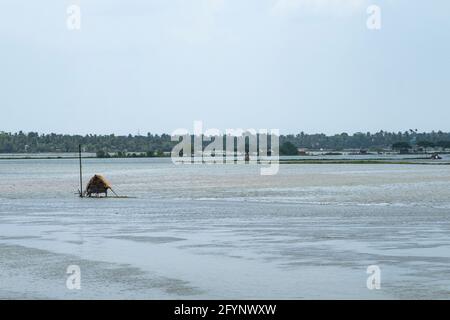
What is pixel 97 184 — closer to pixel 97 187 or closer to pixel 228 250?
pixel 97 187

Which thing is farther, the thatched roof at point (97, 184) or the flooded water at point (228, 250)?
the thatched roof at point (97, 184)

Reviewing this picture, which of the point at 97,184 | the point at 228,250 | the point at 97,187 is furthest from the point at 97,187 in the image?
the point at 228,250

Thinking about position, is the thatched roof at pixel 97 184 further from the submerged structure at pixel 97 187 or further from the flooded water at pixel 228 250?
the flooded water at pixel 228 250

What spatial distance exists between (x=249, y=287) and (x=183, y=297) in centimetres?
149

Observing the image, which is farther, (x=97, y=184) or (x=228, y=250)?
(x=97, y=184)

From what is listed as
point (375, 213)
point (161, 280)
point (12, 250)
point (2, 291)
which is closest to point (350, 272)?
point (161, 280)

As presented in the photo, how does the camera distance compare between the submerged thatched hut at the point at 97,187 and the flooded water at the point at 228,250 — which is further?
the submerged thatched hut at the point at 97,187

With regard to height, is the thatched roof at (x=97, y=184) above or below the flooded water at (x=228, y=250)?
above

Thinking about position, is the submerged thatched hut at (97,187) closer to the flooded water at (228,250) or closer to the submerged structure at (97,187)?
the submerged structure at (97,187)

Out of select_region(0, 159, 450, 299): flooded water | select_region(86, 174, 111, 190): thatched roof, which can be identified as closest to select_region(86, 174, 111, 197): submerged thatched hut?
select_region(86, 174, 111, 190): thatched roof

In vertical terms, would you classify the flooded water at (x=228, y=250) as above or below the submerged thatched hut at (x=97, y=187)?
below

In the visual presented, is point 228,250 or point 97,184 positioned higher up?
point 97,184

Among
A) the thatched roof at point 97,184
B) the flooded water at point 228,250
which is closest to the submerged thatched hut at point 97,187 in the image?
the thatched roof at point 97,184

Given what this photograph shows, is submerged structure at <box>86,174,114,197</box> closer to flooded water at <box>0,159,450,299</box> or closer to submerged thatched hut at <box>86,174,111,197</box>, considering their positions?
submerged thatched hut at <box>86,174,111,197</box>
